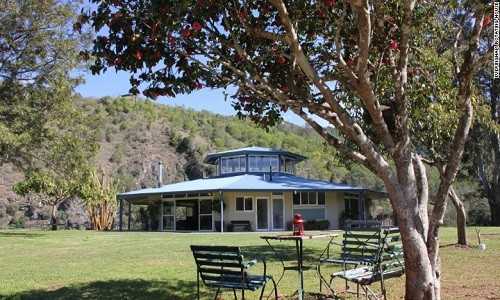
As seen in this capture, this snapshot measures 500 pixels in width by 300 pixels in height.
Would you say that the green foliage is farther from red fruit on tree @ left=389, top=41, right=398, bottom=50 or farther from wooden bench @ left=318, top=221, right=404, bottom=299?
red fruit on tree @ left=389, top=41, right=398, bottom=50

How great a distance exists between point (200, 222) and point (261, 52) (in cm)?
2649

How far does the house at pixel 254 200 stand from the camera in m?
31.5

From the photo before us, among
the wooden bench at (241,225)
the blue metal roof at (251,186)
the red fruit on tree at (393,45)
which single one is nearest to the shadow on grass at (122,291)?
the red fruit on tree at (393,45)

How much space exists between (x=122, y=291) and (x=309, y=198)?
85.5ft

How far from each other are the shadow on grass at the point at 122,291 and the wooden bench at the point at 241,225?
2260 centimetres

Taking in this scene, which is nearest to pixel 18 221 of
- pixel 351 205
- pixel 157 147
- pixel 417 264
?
pixel 157 147

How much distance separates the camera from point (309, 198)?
33438 millimetres

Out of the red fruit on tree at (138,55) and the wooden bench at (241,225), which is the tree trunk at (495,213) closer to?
the wooden bench at (241,225)

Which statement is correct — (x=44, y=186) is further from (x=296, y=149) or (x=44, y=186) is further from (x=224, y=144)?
(x=296, y=149)

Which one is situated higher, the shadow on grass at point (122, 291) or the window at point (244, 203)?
the window at point (244, 203)

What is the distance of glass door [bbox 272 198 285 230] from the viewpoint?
3256 cm

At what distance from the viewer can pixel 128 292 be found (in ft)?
26.2

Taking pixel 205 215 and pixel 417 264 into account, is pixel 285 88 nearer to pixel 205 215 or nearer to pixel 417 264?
pixel 417 264

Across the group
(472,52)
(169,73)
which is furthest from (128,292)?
(472,52)
